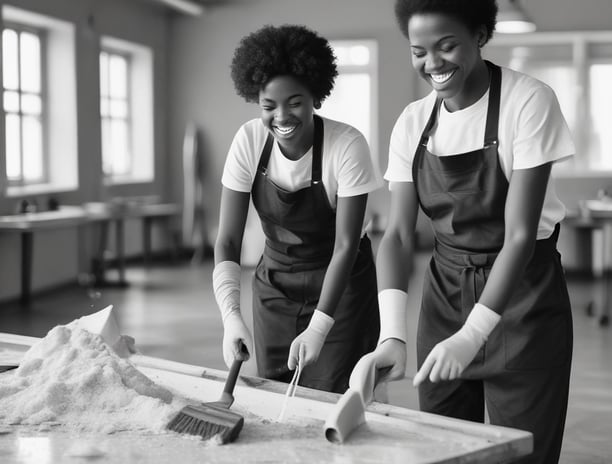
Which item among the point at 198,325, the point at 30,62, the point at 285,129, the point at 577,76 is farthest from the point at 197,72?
the point at 285,129

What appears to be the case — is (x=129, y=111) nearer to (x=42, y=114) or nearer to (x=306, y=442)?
(x=42, y=114)

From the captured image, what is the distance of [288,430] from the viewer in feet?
5.55

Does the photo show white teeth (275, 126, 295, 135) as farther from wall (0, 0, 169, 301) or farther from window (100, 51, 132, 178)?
window (100, 51, 132, 178)

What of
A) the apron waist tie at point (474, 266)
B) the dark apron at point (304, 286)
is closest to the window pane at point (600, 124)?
the dark apron at point (304, 286)

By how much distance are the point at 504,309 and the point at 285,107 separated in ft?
2.48

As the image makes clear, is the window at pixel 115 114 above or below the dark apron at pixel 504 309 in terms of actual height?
above

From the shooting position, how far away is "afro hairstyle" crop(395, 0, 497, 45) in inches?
68.7

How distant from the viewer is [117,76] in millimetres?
9469

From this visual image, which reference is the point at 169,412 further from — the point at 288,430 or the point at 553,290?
the point at 553,290

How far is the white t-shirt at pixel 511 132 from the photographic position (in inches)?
68.6

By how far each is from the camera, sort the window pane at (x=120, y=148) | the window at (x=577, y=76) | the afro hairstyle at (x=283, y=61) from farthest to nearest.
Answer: the window pane at (x=120, y=148) → the window at (x=577, y=76) → the afro hairstyle at (x=283, y=61)

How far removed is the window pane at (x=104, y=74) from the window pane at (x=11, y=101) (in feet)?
5.11

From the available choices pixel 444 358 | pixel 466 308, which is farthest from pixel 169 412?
pixel 466 308

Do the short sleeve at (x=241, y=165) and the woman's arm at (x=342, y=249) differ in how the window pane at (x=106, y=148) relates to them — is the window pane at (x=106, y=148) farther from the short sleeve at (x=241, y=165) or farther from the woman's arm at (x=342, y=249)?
the woman's arm at (x=342, y=249)
